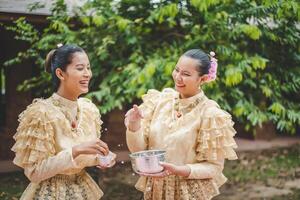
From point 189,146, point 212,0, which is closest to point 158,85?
point 212,0

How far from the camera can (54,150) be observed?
2.74 meters

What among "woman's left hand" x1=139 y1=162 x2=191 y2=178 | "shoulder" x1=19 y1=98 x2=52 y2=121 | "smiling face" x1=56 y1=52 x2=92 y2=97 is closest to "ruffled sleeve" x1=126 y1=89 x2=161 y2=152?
"woman's left hand" x1=139 y1=162 x2=191 y2=178

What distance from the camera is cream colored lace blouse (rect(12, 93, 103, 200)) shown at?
2668 mm

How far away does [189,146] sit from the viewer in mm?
2885

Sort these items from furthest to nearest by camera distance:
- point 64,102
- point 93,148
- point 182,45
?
point 182,45
point 64,102
point 93,148

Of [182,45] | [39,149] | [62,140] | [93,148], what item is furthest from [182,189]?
[182,45]

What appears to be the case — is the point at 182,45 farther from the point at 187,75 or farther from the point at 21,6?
the point at 21,6

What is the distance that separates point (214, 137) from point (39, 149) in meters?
1.05

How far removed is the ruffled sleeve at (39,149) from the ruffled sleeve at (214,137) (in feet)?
2.61

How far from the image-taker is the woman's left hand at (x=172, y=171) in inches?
104

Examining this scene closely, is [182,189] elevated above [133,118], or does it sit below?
below

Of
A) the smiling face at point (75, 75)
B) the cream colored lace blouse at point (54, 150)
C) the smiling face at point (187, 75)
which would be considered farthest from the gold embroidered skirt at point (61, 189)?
the smiling face at point (187, 75)

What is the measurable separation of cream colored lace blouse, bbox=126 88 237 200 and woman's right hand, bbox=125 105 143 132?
0.14 ft

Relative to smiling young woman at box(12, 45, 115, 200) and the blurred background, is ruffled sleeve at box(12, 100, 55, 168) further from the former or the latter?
the blurred background
